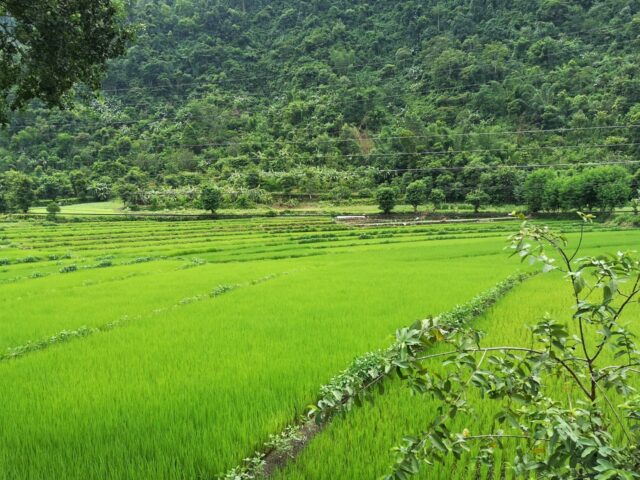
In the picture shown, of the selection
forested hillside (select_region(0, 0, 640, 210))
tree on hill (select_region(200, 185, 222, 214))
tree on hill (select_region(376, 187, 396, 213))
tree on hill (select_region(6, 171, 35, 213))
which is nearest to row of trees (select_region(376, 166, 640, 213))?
tree on hill (select_region(376, 187, 396, 213))

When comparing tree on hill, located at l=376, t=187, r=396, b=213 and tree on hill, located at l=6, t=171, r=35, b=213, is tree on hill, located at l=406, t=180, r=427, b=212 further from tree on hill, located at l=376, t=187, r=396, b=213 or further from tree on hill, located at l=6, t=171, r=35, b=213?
tree on hill, located at l=6, t=171, r=35, b=213

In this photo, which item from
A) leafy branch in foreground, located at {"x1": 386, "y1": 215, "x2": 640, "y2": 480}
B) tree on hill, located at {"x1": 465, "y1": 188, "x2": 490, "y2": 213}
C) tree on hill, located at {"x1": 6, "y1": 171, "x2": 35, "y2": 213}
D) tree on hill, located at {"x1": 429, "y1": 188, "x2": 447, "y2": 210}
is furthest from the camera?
tree on hill, located at {"x1": 6, "y1": 171, "x2": 35, "y2": 213}

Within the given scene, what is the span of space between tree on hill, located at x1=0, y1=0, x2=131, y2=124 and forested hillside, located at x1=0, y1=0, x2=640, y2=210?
4450 cm

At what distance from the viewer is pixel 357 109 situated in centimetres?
7912

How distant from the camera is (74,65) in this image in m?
5.29

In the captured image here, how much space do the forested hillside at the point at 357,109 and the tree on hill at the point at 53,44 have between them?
44498 millimetres

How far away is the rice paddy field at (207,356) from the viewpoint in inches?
134

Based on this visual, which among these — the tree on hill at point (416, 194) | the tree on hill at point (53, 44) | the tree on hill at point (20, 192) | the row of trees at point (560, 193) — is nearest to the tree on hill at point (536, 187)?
the row of trees at point (560, 193)

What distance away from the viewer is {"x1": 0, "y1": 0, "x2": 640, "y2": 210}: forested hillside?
181 ft

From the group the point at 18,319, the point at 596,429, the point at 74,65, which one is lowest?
the point at 18,319

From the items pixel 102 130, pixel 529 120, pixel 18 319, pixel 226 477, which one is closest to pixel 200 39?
pixel 102 130

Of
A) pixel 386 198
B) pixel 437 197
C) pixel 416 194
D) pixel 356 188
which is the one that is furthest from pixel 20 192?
Result: pixel 437 197

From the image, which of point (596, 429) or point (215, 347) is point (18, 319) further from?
point (596, 429)

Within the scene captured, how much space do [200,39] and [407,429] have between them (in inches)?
4722
